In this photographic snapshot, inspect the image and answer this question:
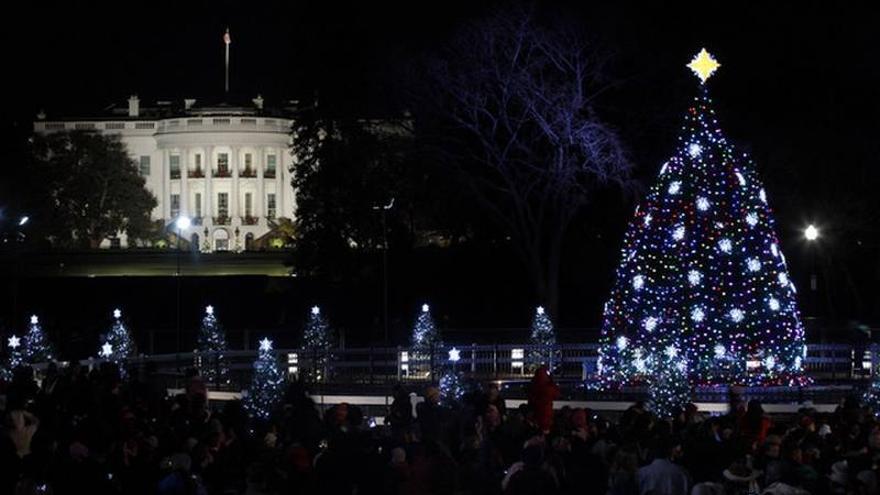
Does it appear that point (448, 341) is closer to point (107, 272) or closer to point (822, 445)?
point (822, 445)

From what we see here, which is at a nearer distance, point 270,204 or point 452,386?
point 452,386

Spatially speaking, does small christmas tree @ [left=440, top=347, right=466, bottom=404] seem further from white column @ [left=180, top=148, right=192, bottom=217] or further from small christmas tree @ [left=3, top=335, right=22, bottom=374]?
white column @ [left=180, top=148, right=192, bottom=217]

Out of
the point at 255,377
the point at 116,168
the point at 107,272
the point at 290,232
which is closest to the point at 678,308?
the point at 255,377

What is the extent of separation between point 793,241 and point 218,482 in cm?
4135

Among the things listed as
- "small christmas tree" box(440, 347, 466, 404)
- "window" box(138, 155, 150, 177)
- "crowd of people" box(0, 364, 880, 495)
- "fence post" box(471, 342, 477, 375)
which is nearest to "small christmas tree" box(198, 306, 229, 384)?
"fence post" box(471, 342, 477, 375)

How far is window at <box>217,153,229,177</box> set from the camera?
142875 millimetres

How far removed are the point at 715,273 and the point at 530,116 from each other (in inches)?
890

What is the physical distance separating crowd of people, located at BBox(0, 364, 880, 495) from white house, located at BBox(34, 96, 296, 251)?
12057 centimetres

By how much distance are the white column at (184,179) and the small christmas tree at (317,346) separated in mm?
96068

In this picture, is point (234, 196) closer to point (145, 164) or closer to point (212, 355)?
point (145, 164)

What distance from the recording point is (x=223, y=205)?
142625mm

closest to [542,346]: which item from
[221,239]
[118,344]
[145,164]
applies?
[118,344]

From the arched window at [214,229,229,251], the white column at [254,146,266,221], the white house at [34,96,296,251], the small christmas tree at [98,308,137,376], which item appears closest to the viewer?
the small christmas tree at [98,308,137,376]

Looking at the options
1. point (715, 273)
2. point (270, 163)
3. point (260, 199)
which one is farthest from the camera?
point (270, 163)
